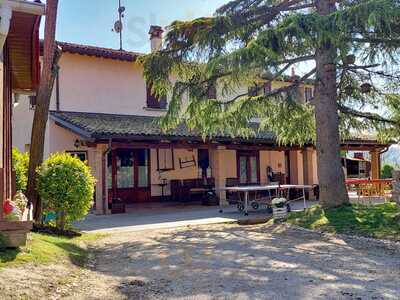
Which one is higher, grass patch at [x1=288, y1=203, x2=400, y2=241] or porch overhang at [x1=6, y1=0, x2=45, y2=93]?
porch overhang at [x1=6, y1=0, x2=45, y2=93]

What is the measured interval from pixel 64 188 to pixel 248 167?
44.9ft

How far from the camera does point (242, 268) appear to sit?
20.7 ft

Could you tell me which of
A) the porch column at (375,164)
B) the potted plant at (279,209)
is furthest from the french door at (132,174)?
the porch column at (375,164)

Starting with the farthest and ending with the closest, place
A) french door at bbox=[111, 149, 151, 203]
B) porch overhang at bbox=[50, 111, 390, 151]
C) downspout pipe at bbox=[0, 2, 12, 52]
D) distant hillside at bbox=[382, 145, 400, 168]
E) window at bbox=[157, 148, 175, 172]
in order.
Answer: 1. distant hillside at bbox=[382, 145, 400, 168]
2. window at bbox=[157, 148, 175, 172]
3. french door at bbox=[111, 149, 151, 203]
4. porch overhang at bbox=[50, 111, 390, 151]
5. downspout pipe at bbox=[0, 2, 12, 52]

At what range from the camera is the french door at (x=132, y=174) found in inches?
719

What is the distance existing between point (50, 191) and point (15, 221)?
305 cm

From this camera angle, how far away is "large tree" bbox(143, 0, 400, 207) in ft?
35.6

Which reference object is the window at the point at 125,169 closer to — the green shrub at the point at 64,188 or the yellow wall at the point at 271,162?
the yellow wall at the point at 271,162

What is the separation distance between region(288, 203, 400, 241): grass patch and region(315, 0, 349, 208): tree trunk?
17.3 inches

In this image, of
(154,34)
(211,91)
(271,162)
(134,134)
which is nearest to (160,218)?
(134,134)

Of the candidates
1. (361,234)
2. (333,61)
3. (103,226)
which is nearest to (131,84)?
(103,226)

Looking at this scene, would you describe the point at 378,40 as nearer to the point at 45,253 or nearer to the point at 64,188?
the point at 64,188

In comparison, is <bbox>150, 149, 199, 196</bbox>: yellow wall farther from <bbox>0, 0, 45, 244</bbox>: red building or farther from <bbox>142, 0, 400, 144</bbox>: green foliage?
<bbox>0, 0, 45, 244</bbox>: red building

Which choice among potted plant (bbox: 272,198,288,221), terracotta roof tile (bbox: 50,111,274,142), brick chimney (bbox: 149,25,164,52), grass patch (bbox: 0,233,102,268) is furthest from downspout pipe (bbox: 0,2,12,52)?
brick chimney (bbox: 149,25,164,52)
